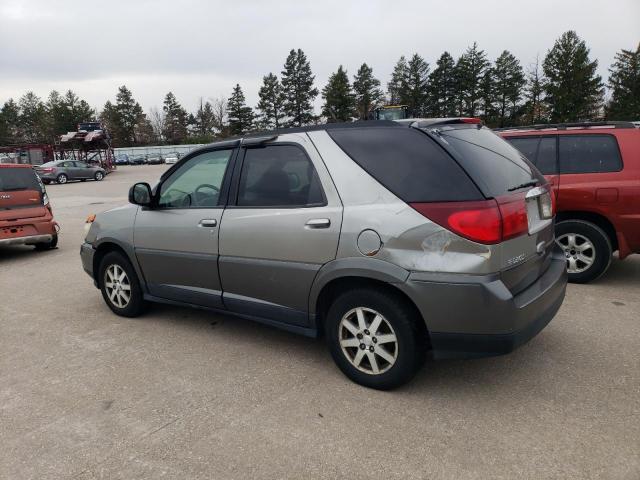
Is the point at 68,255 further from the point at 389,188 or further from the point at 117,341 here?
the point at 389,188

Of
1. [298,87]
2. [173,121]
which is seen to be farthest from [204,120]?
[298,87]

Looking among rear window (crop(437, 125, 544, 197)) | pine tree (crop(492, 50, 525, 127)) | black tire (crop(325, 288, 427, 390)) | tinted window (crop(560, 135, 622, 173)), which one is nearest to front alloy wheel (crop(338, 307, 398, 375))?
black tire (crop(325, 288, 427, 390))

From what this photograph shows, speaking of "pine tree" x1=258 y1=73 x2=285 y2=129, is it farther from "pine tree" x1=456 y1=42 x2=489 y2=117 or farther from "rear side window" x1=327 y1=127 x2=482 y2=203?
"rear side window" x1=327 y1=127 x2=482 y2=203

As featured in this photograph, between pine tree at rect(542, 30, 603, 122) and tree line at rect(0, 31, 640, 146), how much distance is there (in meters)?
0.11

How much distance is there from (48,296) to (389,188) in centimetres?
476

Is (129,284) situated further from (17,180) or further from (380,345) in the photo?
(17,180)

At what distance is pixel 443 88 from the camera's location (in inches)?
2945

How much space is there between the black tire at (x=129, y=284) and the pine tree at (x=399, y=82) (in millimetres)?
78260

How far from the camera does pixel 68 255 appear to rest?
27.5 feet

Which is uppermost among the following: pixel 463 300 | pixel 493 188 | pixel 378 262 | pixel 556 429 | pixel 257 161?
pixel 257 161

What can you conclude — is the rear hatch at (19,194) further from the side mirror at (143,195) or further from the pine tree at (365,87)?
the pine tree at (365,87)

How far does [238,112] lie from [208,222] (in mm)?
86965

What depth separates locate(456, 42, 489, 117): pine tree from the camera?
71.1m

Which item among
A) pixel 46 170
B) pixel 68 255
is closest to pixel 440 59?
pixel 46 170
